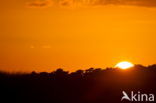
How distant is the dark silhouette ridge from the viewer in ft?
136

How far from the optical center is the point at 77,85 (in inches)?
1750

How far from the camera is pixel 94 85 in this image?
44.4m

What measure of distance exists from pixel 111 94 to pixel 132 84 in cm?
184

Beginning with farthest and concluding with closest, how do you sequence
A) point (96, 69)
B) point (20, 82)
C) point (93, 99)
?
point (96, 69), point (20, 82), point (93, 99)

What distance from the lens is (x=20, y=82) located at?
43719 mm

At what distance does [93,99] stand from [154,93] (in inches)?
121

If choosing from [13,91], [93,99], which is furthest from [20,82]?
[93,99]

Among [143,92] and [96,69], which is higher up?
[96,69]

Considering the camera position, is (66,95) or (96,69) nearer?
(66,95)

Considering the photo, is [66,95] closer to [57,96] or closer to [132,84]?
[57,96]

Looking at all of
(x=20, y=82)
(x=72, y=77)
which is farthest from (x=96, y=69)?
(x=20, y=82)

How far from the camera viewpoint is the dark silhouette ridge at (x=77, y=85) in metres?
41.5

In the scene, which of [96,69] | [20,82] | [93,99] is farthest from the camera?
[96,69]

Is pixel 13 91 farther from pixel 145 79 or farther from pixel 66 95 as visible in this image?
pixel 145 79
